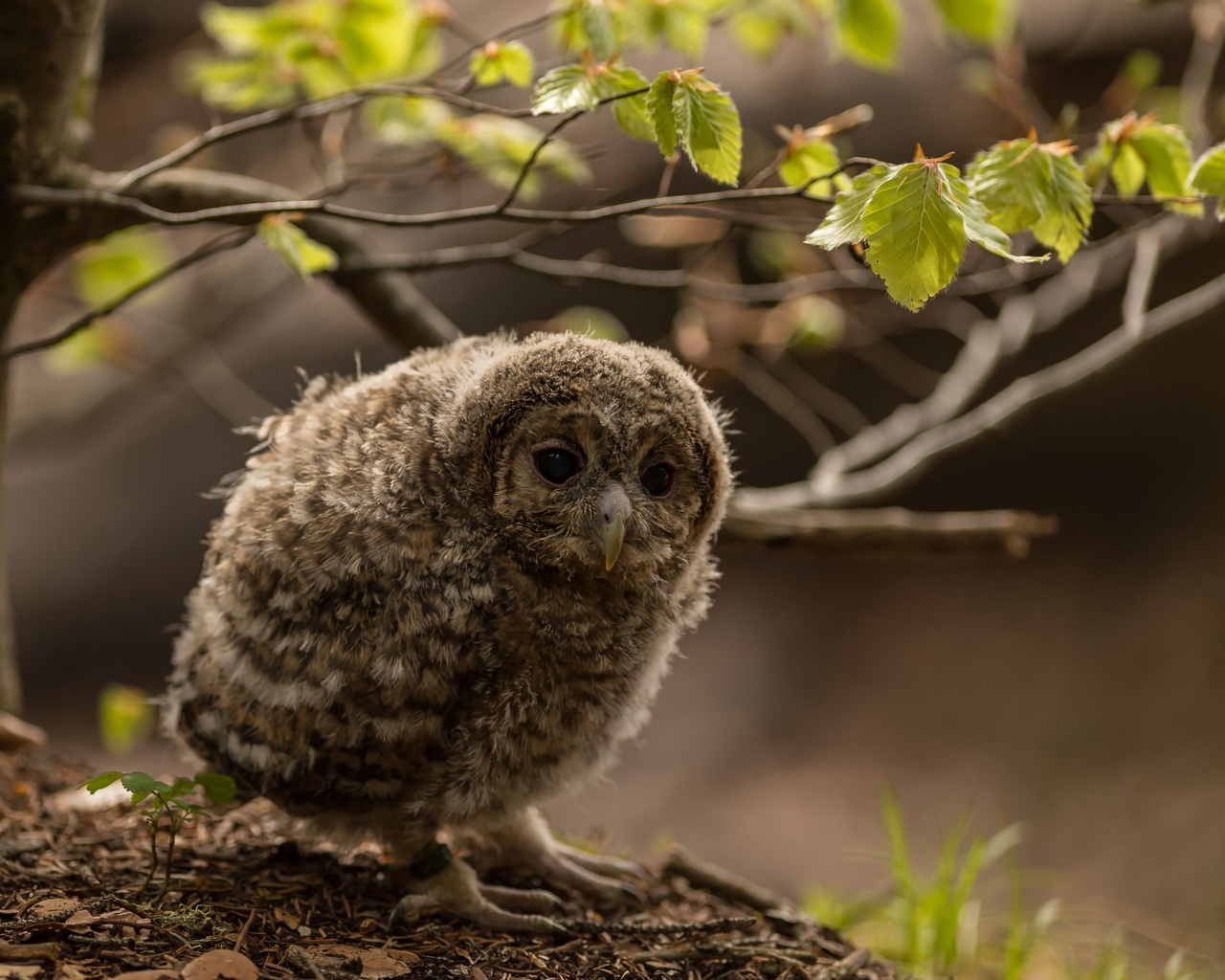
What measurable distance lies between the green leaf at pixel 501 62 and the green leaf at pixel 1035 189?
1094 millimetres

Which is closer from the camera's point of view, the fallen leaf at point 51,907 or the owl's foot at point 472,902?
the fallen leaf at point 51,907

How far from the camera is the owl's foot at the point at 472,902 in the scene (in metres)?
2.33

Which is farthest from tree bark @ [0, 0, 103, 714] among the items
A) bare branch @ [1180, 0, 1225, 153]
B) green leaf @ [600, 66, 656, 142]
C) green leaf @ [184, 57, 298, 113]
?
bare branch @ [1180, 0, 1225, 153]

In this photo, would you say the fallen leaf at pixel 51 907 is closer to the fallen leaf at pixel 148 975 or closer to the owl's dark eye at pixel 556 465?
the fallen leaf at pixel 148 975

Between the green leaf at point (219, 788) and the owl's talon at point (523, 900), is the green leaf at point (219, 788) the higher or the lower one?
the higher one

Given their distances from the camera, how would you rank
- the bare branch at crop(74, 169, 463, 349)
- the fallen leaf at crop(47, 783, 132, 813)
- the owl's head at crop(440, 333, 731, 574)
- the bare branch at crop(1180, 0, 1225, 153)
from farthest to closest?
the bare branch at crop(1180, 0, 1225, 153), the bare branch at crop(74, 169, 463, 349), the fallen leaf at crop(47, 783, 132, 813), the owl's head at crop(440, 333, 731, 574)

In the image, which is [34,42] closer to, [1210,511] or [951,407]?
[951,407]

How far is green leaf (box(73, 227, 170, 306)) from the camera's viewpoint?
396 cm

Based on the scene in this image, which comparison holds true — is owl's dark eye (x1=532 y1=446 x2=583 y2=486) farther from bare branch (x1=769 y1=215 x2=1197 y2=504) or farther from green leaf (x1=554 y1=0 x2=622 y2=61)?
bare branch (x1=769 y1=215 x2=1197 y2=504)

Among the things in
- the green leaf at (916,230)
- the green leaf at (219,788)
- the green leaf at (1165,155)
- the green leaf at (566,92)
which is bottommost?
the green leaf at (219,788)

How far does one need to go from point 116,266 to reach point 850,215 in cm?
319

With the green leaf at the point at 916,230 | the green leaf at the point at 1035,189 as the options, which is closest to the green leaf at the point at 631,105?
the green leaf at the point at 916,230

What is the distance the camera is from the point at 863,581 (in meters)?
7.29

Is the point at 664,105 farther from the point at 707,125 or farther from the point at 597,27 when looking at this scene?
the point at 597,27
